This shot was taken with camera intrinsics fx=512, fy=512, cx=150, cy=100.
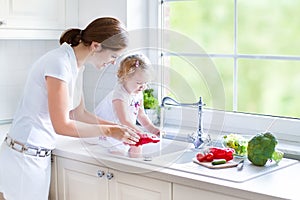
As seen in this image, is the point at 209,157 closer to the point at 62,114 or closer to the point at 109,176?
the point at 109,176

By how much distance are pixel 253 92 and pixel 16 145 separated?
3.50 feet

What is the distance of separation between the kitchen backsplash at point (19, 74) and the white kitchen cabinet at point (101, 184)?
405mm

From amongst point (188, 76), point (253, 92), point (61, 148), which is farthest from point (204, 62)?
point (61, 148)

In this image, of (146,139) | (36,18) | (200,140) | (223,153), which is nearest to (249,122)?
(200,140)

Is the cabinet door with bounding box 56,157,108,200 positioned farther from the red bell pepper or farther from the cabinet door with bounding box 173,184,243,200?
the cabinet door with bounding box 173,184,243,200

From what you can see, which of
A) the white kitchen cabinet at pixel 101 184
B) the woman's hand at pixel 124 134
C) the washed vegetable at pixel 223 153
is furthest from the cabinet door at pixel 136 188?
the washed vegetable at pixel 223 153

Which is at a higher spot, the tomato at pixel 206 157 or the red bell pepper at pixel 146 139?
the red bell pepper at pixel 146 139

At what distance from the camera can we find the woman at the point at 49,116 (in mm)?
1972

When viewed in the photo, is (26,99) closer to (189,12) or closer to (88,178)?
(88,178)

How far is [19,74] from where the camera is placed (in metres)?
2.61

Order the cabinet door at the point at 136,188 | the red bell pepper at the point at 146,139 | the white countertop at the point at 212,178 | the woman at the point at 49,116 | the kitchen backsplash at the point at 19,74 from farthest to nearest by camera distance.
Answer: the kitchen backsplash at the point at 19,74
the red bell pepper at the point at 146,139
the woman at the point at 49,116
the cabinet door at the point at 136,188
the white countertop at the point at 212,178

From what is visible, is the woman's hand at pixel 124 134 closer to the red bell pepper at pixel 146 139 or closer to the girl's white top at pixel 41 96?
the red bell pepper at pixel 146 139

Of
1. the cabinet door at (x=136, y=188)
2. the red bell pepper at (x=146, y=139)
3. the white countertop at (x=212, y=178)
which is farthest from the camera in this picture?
the red bell pepper at (x=146, y=139)

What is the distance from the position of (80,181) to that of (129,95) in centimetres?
42
